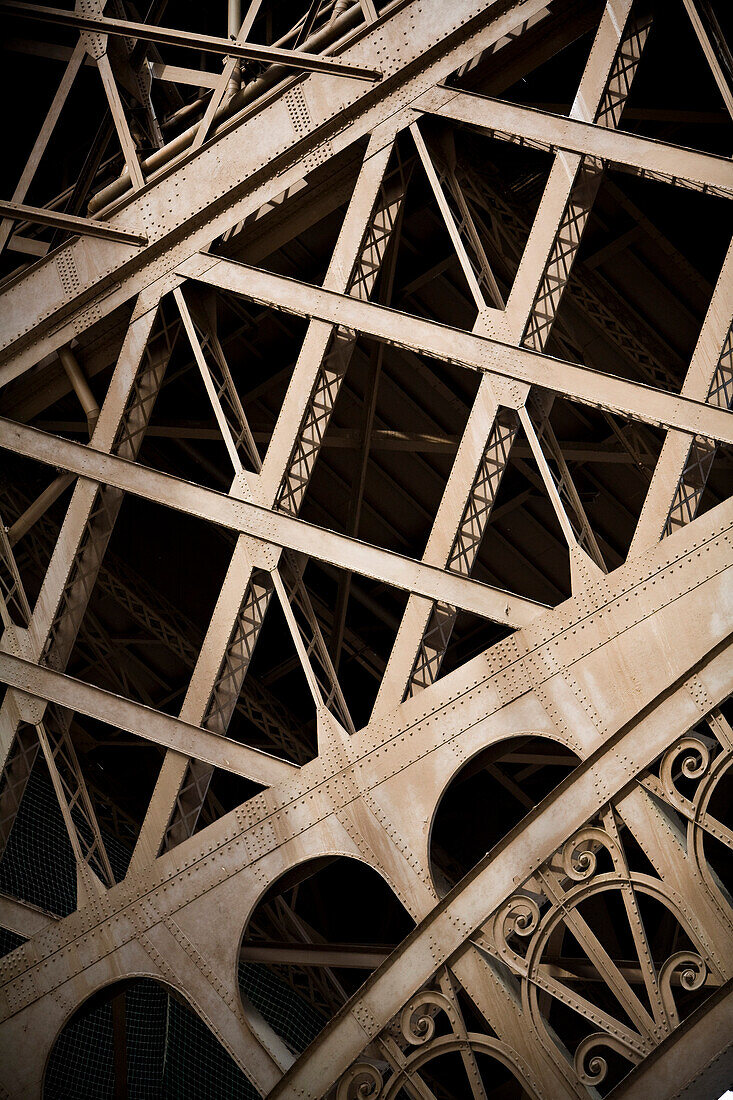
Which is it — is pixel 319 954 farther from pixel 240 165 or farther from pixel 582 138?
pixel 582 138

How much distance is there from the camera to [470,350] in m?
8.55

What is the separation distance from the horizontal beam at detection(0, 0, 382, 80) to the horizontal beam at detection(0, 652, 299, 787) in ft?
17.0

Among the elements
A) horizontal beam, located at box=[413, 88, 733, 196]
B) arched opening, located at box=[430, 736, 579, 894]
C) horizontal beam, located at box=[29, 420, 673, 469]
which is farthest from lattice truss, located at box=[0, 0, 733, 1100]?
arched opening, located at box=[430, 736, 579, 894]

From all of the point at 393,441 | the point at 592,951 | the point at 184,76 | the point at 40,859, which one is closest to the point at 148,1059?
the point at 40,859

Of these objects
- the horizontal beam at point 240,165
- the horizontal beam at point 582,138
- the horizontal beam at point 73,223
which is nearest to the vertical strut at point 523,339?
the horizontal beam at point 582,138

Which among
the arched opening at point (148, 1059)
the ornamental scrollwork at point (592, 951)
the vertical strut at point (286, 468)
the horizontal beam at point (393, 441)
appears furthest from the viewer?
the horizontal beam at point (393, 441)

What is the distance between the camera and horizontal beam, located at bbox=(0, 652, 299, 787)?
8531 mm

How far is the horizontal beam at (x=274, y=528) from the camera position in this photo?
8.18 m

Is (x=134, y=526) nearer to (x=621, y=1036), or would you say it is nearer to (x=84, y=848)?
(x=84, y=848)

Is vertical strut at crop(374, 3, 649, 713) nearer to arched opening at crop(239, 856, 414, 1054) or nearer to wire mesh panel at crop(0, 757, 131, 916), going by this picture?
arched opening at crop(239, 856, 414, 1054)

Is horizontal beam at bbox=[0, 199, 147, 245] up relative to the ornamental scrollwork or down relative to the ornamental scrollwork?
up

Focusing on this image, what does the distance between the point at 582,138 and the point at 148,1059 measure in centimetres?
886

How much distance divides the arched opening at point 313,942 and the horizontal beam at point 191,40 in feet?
19.9

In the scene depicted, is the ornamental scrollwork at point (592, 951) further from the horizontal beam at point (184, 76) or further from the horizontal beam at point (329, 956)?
the horizontal beam at point (184, 76)
